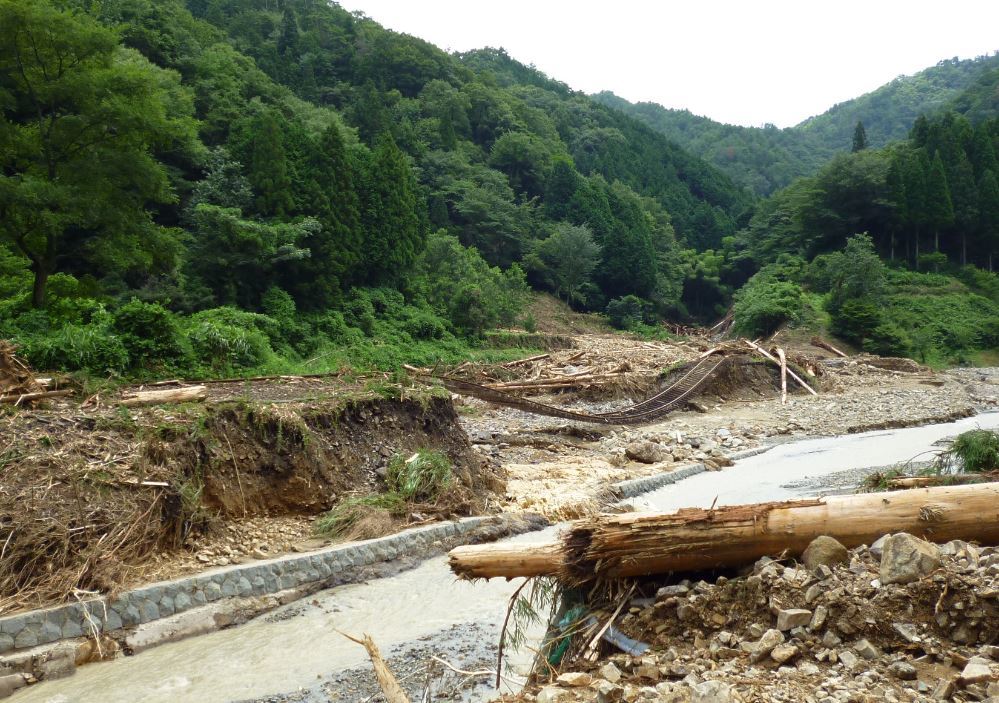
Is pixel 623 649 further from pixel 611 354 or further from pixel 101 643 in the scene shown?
pixel 611 354

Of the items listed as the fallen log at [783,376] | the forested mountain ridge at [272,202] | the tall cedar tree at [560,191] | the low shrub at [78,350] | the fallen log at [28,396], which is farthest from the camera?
the tall cedar tree at [560,191]

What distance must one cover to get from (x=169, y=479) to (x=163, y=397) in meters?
2.52

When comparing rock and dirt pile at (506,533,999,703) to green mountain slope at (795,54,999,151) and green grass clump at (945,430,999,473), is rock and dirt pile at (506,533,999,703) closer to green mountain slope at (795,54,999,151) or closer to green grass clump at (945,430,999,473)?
green grass clump at (945,430,999,473)

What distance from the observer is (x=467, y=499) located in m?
12.0

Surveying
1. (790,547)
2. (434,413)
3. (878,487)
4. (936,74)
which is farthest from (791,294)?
(936,74)

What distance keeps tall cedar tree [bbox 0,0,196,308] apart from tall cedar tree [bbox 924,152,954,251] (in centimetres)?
5298

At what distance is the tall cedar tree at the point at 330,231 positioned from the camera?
3125 centimetres

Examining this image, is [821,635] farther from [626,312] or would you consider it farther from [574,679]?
[626,312]

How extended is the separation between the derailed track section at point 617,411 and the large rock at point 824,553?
1618 centimetres

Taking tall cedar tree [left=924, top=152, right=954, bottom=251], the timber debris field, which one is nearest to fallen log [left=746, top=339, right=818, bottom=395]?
the timber debris field

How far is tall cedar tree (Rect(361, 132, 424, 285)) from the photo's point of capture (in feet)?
119

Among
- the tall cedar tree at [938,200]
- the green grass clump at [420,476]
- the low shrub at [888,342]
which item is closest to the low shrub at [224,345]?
the green grass clump at [420,476]

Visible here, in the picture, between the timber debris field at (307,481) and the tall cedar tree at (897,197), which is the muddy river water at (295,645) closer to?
the timber debris field at (307,481)

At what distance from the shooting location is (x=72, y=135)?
20000mm
